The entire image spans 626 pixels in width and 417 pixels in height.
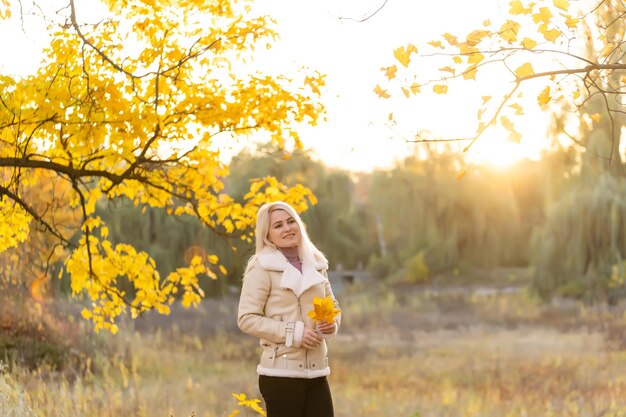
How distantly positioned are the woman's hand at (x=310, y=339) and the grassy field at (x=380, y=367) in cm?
252

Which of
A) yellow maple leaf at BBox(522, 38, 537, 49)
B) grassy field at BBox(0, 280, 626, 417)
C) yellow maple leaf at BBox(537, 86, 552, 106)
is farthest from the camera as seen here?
grassy field at BBox(0, 280, 626, 417)

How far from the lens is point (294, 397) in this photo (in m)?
3.60

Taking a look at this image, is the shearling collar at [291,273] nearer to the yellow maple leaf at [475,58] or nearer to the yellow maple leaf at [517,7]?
the yellow maple leaf at [475,58]

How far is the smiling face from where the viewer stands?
3725 mm

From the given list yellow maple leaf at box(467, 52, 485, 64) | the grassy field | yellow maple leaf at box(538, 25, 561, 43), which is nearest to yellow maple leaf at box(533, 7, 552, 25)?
yellow maple leaf at box(538, 25, 561, 43)

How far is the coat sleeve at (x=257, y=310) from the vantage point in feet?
11.7

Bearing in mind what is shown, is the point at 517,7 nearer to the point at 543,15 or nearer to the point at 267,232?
the point at 543,15

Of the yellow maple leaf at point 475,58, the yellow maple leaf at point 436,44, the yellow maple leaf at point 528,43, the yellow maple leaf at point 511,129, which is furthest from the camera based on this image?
the yellow maple leaf at point 436,44

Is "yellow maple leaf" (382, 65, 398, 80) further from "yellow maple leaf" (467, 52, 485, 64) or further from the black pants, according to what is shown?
the black pants

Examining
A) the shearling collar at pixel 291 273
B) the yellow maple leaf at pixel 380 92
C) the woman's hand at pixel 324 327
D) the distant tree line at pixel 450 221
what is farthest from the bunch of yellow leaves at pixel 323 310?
the distant tree line at pixel 450 221

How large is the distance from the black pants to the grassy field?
236 cm

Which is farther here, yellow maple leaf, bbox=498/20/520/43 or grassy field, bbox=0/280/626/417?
grassy field, bbox=0/280/626/417

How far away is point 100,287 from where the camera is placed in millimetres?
5777

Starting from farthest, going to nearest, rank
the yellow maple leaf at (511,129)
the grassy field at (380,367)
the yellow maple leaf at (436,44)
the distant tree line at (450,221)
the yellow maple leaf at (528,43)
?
the distant tree line at (450,221) < the grassy field at (380,367) < the yellow maple leaf at (436,44) < the yellow maple leaf at (528,43) < the yellow maple leaf at (511,129)
